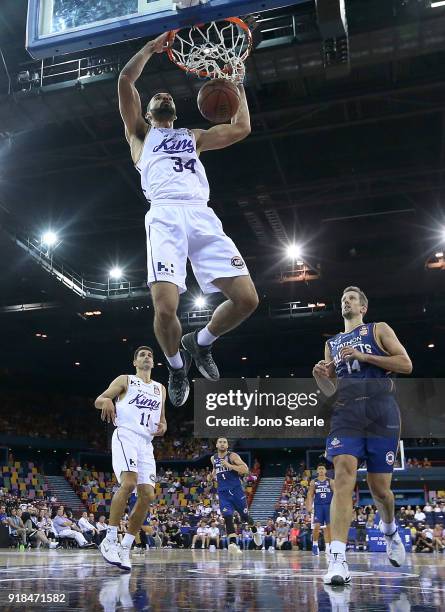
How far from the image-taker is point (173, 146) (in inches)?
174

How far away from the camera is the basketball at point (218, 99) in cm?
468

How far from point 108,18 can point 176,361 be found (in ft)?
9.60

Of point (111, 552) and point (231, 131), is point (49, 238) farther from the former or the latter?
point (231, 131)

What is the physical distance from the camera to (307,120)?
14.9 m

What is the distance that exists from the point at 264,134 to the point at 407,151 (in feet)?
13.5

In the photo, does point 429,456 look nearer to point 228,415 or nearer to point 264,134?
point 228,415

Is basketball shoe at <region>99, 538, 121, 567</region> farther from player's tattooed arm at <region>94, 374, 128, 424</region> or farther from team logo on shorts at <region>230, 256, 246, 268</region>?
team logo on shorts at <region>230, 256, 246, 268</region>

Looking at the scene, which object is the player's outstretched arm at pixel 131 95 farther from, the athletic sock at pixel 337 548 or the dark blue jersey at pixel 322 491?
the dark blue jersey at pixel 322 491

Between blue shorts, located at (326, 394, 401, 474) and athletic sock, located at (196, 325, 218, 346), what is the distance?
1.02 m

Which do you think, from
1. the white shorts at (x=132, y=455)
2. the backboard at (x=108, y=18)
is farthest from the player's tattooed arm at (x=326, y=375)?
the backboard at (x=108, y=18)

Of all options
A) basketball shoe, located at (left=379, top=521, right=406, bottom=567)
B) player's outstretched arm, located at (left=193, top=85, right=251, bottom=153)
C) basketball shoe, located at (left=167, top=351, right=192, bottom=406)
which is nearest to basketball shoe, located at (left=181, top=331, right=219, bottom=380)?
basketball shoe, located at (left=167, top=351, right=192, bottom=406)

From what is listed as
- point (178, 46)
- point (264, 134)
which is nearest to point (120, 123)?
point (264, 134)

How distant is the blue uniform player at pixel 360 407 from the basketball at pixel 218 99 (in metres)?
1.66

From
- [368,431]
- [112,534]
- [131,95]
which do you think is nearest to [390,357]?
[368,431]
